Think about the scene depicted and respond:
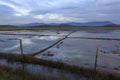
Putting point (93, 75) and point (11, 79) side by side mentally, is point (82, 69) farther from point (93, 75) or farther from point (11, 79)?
point (11, 79)

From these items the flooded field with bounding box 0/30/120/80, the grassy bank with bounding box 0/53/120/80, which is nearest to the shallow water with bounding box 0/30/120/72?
the flooded field with bounding box 0/30/120/80

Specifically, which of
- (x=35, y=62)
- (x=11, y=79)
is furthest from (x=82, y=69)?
(x=11, y=79)

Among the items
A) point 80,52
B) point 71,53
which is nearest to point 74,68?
point 71,53

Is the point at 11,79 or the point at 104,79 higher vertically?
the point at 11,79

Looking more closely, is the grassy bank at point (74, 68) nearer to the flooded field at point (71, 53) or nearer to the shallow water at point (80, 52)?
the flooded field at point (71, 53)

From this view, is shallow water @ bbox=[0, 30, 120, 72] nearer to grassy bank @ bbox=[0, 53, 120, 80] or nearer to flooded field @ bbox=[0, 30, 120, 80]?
flooded field @ bbox=[0, 30, 120, 80]

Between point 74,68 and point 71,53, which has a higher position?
point 74,68

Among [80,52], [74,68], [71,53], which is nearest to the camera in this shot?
[74,68]

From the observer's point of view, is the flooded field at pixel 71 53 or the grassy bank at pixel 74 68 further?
the flooded field at pixel 71 53

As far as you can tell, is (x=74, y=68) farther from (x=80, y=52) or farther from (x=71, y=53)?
(x=80, y=52)

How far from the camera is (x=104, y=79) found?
12.9 m

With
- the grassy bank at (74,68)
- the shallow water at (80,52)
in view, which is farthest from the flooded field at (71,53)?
the grassy bank at (74,68)

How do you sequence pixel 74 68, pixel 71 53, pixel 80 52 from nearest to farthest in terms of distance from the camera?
pixel 74 68 < pixel 71 53 < pixel 80 52

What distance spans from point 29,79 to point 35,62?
6.84 meters
